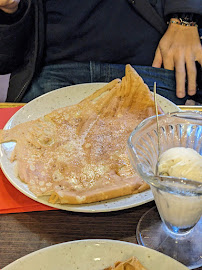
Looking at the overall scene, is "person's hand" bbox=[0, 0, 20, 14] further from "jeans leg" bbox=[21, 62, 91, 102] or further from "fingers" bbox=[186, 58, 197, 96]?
"fingers" bbox=[186, 58, 197, 96]

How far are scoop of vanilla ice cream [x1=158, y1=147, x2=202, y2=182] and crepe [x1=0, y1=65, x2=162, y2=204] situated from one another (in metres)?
0.09

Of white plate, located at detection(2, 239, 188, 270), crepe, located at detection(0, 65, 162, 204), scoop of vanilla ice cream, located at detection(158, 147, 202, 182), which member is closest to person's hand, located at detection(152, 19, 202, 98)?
crepe, located at detection(0, 65, 162, 204)

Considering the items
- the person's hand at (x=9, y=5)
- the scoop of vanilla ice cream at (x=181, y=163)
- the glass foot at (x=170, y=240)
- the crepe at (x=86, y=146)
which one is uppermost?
the person's hand at (x=9, y=5)

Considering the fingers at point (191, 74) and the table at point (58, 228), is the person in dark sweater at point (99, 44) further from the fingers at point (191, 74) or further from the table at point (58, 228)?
the table at point (58, 228)

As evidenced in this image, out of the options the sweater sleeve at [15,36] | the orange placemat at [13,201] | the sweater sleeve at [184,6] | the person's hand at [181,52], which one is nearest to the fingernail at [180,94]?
the person's hand at [181,52]

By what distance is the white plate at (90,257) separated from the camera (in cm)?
61

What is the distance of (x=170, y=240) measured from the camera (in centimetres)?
72

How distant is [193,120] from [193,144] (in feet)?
0.17

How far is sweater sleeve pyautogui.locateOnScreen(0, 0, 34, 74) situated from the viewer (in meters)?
1.25

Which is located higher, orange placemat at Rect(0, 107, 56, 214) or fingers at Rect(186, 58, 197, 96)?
fingers at Rect(186, 58, 197, 96)

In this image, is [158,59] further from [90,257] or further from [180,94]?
[90,257]

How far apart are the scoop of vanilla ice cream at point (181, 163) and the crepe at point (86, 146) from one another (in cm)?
9

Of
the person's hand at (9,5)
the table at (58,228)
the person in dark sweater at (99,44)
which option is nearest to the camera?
the table at (58,228)

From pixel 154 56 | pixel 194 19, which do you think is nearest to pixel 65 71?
pixel 154 56
